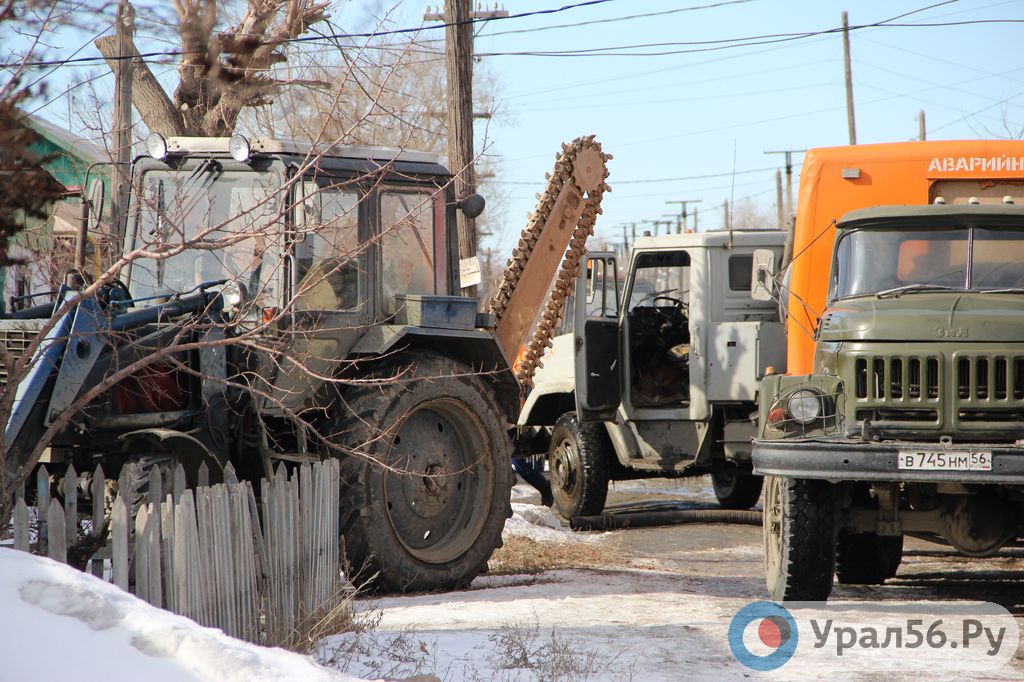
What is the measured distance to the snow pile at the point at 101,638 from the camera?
13.8 ft

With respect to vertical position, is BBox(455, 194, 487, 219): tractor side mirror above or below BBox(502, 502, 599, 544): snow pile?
above

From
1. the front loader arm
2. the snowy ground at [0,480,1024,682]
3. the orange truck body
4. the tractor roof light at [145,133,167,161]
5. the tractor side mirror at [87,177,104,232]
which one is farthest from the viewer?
the orange truck body

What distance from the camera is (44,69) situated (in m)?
5.47

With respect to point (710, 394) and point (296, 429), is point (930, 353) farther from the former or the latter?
point (710, 394)

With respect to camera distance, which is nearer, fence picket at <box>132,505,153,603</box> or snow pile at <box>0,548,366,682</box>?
snow pile at <box>0,548,366,682</box>

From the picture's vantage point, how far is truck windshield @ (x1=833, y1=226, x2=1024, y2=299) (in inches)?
314

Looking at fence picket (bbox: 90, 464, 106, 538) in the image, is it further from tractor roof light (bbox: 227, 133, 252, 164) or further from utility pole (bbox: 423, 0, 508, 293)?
utility pole (bbox: 423, 0, 508, 293)

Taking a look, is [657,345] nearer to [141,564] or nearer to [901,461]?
[901,461]

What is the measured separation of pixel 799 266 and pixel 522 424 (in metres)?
4.44

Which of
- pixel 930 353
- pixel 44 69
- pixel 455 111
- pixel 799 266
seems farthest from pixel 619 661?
pixel 455 111

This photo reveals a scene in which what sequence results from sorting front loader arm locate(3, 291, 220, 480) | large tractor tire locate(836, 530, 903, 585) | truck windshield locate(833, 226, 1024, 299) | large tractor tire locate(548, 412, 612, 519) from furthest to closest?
1. large tractor tire locate(548, 412, 612, 519)
2. large tractor tire locate(836, 530, 903, 585)
3. truck windshield locate(833, 226, 1024, 299)
4. front loader arm locate(3, 291, 220, 480)

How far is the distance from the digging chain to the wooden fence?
12.9 feet

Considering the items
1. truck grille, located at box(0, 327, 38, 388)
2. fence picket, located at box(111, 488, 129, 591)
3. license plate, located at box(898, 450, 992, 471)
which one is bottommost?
fence picket, located at box(111, 488, 129, 591)

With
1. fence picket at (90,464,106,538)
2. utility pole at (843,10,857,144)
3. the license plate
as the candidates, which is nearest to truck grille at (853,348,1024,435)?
the license plate
